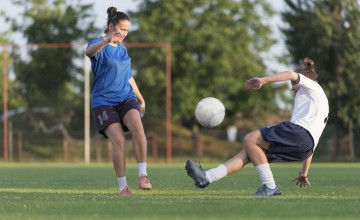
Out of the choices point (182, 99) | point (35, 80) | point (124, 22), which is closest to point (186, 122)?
point (182, 99)

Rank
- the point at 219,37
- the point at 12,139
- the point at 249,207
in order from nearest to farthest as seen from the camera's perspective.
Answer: the point at 249,207 → the point at 12,139 → the point at 219,37

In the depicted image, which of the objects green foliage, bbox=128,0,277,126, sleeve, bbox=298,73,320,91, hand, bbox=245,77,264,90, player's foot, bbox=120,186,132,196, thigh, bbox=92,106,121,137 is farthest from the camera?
green foliage, bbox=128,0,277,126

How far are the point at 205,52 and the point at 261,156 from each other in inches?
1620

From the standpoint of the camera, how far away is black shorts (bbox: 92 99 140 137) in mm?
10445

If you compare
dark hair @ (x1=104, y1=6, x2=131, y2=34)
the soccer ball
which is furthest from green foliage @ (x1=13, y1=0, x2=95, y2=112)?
dark hair @ (x1=104, y1=6, x2=131, y2=34)

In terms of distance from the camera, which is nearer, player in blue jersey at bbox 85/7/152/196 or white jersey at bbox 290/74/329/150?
white jersey at bbox 290/74/329/150

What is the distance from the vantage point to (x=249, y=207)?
8219 mm

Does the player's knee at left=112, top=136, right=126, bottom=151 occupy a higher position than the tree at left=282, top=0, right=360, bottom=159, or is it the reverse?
the tree at left=282, top=0, right=360, bottom=159

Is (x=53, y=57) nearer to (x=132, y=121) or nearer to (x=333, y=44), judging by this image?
(x=333, y=44)

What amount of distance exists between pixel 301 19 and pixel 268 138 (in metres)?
37.3

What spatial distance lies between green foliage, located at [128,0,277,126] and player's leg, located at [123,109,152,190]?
3778 centimetres

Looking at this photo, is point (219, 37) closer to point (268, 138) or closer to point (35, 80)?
point (35, 80)

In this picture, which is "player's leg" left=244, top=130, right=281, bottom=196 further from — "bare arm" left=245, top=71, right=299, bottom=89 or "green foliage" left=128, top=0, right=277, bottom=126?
"green foliage" left=128, top=0, right=277, bottom=126

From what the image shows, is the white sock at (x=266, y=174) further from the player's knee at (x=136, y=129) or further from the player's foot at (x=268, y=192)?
the player's knee at (x=136, y=129)
